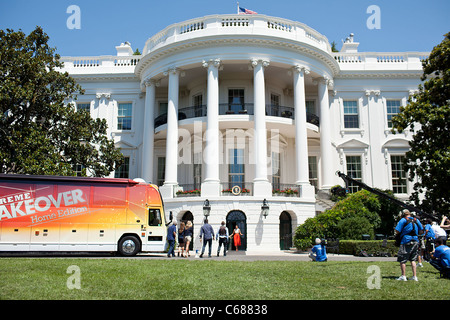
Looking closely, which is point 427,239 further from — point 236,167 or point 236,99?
point 236,99

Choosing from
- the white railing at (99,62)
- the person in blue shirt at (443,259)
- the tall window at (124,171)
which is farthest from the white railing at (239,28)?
the person in blue shirt at (443,259)

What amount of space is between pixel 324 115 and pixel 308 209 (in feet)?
23.2

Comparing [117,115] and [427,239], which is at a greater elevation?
[117,115]

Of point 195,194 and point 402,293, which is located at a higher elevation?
point 195,194

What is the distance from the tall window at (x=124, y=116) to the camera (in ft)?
98.9

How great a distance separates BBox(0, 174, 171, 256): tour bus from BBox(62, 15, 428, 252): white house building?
544cm

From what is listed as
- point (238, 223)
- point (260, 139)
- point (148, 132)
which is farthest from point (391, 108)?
point (148, 132)

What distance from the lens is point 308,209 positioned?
77.0ft

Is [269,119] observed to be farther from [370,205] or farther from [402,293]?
[402,293]

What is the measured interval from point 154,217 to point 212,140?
23.6ft

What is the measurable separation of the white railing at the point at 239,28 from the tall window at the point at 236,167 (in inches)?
302

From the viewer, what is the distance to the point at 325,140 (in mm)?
26469

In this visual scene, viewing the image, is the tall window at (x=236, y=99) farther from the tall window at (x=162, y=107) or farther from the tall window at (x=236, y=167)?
the tall window at (x=162, y=107)
